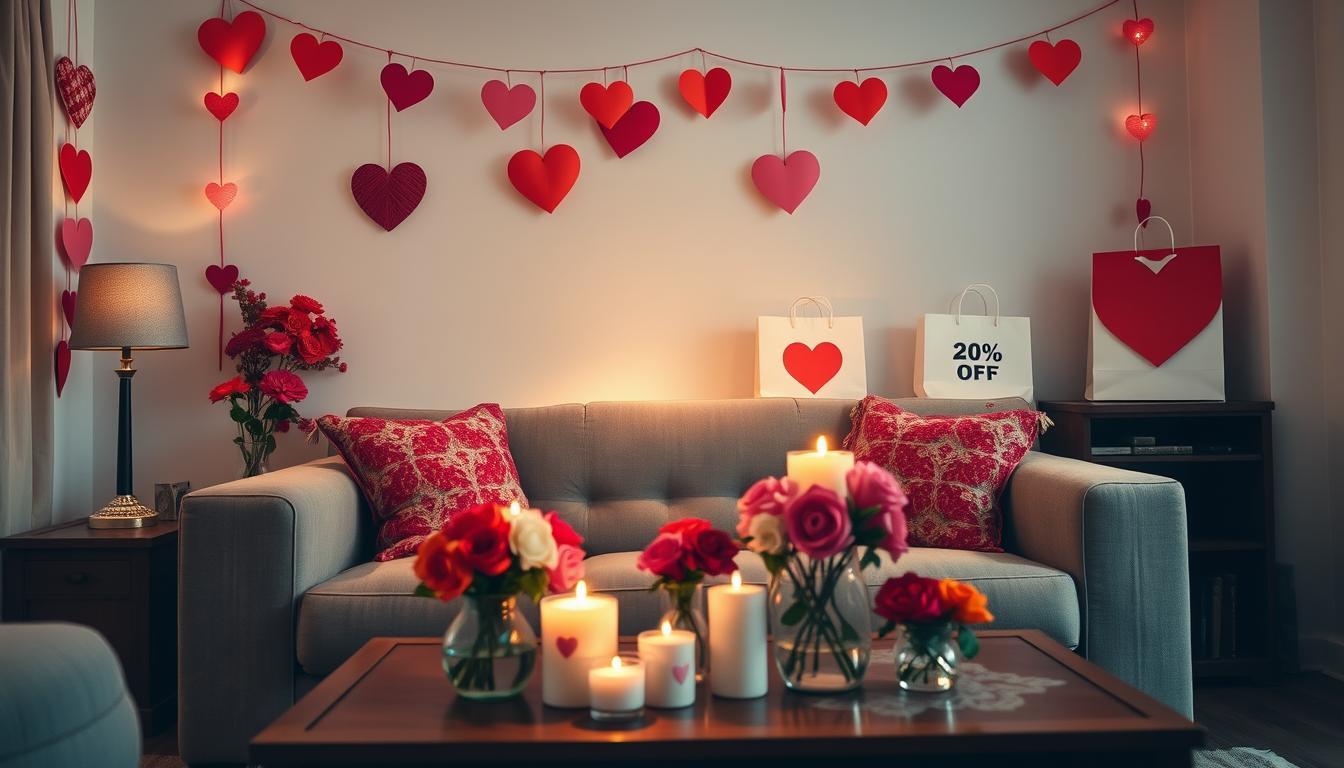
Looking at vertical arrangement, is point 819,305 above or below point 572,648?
above

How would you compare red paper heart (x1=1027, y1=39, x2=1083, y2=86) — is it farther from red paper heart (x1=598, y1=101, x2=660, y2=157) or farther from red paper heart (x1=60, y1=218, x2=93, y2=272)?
red paper heart (x1=60, y1=218, x2=93, y2=272)

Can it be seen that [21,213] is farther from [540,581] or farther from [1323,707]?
[1323,707]

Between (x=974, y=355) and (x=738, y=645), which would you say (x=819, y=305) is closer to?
(x=974, y=355)

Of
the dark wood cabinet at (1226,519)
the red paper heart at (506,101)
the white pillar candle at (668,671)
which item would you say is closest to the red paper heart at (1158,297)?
the dark wood cabinet at (1226,519)

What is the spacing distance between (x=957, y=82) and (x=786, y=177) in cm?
63

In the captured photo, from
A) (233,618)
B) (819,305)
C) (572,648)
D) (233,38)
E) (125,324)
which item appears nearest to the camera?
(572,648)

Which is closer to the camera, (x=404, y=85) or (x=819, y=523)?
(x=819, y=523)

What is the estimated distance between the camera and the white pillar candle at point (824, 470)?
1.34 meters

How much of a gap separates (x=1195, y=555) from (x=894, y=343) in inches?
42.2

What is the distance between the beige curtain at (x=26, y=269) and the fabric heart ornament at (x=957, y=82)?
2.65 m

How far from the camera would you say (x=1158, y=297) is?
297 centimetres

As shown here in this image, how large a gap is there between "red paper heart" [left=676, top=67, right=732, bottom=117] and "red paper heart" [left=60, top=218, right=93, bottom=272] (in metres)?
1.86

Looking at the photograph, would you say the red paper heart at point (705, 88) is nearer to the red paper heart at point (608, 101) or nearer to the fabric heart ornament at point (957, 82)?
the red paper heart at point (608, 101)

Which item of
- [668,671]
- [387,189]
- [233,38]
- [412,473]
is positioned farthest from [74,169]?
[668,671]
